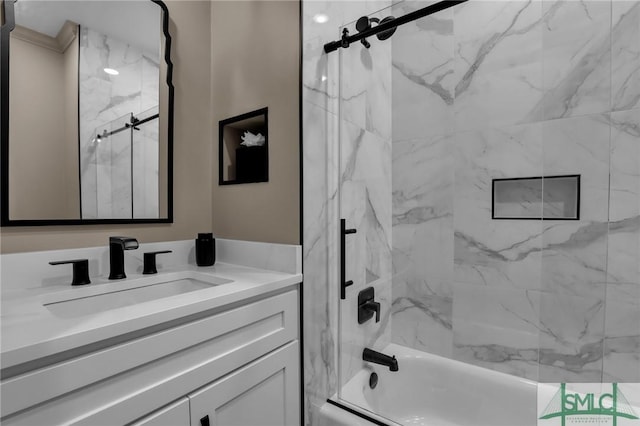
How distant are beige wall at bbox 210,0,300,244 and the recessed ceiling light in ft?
0.27

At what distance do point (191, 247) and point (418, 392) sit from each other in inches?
54.5

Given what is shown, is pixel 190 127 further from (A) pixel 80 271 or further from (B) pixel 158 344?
(B) pixel 158 344

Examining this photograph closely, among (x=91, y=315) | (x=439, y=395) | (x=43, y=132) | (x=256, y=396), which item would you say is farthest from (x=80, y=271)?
(x=439, y=395)

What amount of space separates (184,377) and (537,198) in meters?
1.60

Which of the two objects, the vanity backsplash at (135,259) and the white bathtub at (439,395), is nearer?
the vanity backsplash at (135,259)

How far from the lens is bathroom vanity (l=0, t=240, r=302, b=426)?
0.66m

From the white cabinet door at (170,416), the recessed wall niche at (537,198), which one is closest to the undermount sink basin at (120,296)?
the white cabinet door at (170,416)

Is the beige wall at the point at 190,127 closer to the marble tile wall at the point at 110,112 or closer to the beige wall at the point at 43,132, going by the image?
the marble tile wall at the point at 110,112

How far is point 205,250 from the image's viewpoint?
1479 millimetres

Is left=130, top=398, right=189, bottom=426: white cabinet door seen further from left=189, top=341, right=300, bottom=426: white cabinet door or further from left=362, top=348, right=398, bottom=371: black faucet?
left=362, top=348, right=398, bottom=371: black faucet

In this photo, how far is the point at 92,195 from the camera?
123 centimetres

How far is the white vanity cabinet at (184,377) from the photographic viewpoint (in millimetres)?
660

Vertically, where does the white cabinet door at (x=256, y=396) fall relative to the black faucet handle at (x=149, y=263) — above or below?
below

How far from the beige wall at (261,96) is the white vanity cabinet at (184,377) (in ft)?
1.19
